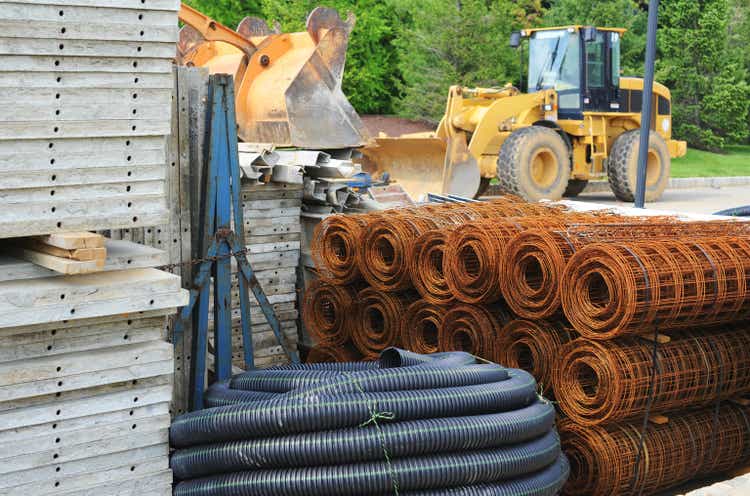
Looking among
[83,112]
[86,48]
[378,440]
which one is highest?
[86,48]

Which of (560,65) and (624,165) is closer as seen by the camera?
(560,65)

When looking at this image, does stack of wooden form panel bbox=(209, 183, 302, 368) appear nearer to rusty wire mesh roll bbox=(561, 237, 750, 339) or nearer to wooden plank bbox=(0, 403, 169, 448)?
rusty wire mesh roll bbox=(561, 237, 750, 339)

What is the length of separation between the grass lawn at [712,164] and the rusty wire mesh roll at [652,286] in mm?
23043

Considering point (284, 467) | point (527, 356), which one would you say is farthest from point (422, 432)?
point (527, 356)

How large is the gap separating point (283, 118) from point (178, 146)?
490 cm

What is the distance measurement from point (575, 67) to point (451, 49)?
10.1 m

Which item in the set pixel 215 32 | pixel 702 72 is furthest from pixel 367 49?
pixel 215 32

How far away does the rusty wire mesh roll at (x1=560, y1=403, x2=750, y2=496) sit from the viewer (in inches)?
238

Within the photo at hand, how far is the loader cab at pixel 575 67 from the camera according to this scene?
18812 millimetres

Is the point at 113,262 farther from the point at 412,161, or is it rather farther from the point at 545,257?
the point at 412,161

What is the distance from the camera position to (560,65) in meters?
19.0

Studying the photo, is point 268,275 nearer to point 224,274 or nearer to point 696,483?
point 224,274

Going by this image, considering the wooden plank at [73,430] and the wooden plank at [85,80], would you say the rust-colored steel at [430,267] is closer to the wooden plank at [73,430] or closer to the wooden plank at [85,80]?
the wooden plank at [73,430]

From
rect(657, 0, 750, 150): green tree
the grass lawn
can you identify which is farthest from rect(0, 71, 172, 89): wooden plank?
rect(657, 0, 750, 150): green tree
